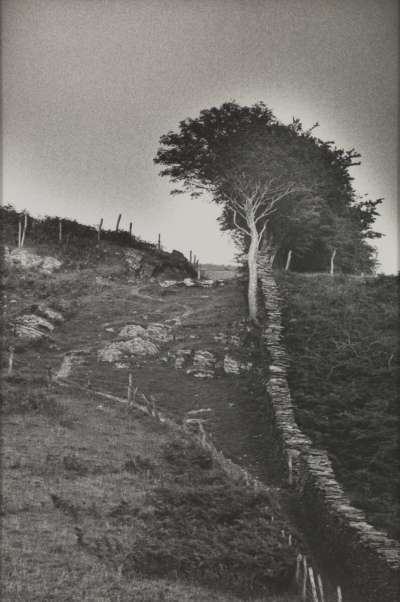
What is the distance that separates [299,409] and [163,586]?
31.2ft

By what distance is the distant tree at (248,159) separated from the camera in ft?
108

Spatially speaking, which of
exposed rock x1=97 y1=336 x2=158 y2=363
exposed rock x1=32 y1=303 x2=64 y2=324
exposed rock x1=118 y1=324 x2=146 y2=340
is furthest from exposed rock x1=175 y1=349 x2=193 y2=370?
exposed rock x1=32 y1=303 x2=64 y2=324

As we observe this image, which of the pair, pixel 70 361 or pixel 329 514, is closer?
pixel 329 514

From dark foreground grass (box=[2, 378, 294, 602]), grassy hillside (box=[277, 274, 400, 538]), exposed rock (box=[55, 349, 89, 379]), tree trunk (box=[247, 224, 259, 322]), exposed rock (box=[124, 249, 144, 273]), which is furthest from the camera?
exposed rock (box=[124, 249, 144, 273])

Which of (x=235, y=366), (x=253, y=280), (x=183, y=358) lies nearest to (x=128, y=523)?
(x=235, y=366)

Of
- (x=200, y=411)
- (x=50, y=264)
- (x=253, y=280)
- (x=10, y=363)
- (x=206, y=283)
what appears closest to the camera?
(x=200, y=411)

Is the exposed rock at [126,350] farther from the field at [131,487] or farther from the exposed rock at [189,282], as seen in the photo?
the exposed rock at [189,282]

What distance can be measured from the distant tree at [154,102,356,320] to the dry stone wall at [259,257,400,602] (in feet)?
46.6

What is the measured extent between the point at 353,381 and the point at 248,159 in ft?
58.4

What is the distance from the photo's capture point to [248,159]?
33.0 metres

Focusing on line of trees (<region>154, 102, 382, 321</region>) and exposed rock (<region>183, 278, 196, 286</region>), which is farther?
exposed rock (<region>183, 278, 196, 286</region>)

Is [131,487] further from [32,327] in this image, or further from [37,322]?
[37,322]

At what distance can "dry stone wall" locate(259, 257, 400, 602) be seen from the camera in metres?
10.6

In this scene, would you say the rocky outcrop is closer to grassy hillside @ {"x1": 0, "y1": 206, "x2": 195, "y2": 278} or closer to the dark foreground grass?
the dark foreground grass
